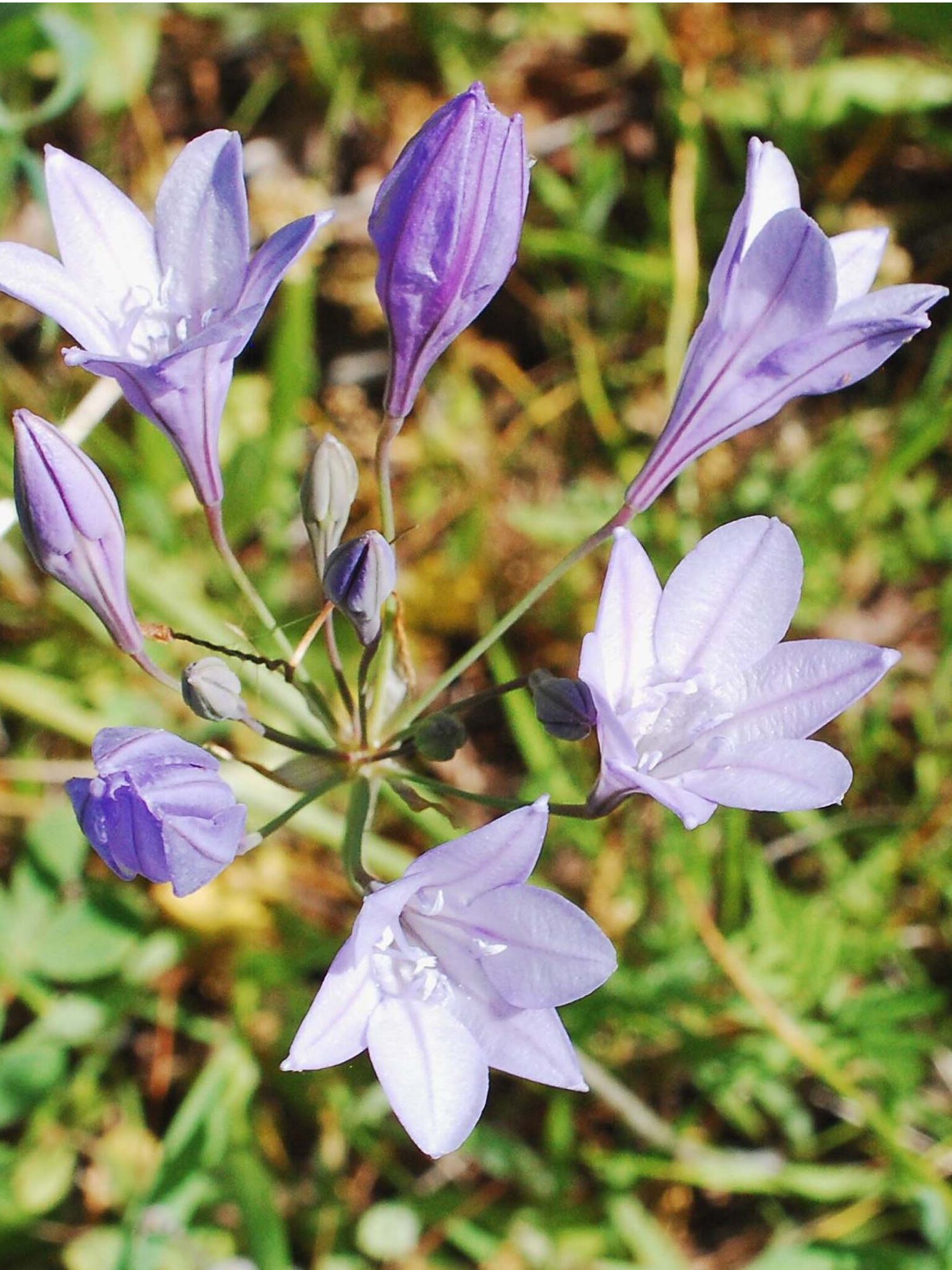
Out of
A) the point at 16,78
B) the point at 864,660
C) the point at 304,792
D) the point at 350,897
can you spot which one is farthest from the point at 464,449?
the point at 864,660

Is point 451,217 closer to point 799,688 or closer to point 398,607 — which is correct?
point 398,607

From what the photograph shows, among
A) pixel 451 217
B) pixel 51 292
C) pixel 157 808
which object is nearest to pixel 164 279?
pixel 51 292

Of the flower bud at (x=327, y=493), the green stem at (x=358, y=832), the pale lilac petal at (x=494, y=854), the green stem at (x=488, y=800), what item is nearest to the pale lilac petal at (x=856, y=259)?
the flower bud at (x=327, y=493)

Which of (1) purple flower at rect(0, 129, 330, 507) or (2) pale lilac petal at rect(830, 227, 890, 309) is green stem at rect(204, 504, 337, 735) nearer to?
(1) purple flower at rect(0, 129, 330, 507)

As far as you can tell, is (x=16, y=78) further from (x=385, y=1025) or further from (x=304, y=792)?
(x=385, y=1025)

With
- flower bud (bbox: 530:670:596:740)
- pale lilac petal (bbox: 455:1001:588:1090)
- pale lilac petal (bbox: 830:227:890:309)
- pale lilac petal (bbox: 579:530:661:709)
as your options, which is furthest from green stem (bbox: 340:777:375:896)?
pale lilac petal (bbox: 830:227:890:309)

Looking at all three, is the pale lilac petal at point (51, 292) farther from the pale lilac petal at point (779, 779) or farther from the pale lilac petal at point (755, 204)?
the pale lilac petal at point (779, 779)

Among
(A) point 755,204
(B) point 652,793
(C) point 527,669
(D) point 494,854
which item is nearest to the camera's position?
(B) point 652,793
